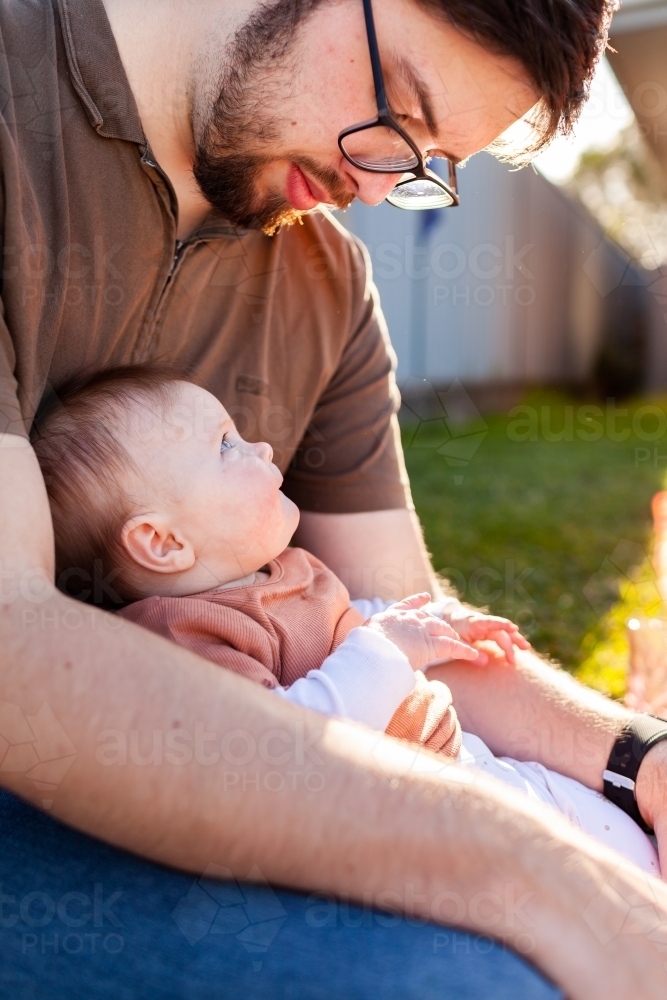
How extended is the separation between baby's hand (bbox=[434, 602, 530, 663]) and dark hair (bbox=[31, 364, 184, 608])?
1.89 ft

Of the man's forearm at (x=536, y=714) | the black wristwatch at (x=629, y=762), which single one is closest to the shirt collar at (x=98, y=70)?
the man's forearm at (x=536, y=714)

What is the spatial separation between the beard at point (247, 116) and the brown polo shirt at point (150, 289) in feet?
0.30

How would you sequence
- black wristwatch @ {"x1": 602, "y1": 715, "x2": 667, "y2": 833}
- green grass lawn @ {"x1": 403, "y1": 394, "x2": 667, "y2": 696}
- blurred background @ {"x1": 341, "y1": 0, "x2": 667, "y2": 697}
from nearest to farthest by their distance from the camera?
black wristwatch @ {"x1": 602, "y1": 715, "x2": 667, "y2": 833} < green grass lawn @ {"x1": 403, "y1": 394, "x2": 667, "y2": 696} < blurred background @ {"x1": 341, "y1": 0, "x2": 667, "y2": 697}

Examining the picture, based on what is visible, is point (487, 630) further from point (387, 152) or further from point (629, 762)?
point (387, 152)

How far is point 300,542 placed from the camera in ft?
6.44

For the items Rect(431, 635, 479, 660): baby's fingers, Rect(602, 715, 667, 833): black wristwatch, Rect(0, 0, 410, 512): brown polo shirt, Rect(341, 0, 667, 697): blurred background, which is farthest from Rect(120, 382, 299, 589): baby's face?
Rect(341, 0, 667, 697): blurred background

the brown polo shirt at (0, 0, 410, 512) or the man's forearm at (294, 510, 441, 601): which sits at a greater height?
the brown polo shirt at (0, 0, 410, 512)

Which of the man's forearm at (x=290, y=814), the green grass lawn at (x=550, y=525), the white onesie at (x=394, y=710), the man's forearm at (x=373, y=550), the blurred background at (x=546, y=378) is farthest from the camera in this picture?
the blurred background at (x=546, y=378)

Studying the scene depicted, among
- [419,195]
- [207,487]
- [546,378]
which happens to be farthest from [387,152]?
[546,378]

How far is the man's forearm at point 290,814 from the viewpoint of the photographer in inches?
36.7

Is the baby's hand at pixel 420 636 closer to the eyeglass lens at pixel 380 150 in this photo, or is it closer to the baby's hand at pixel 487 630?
the baby's hand at pixel 487 630

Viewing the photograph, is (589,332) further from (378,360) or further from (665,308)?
(378,360)

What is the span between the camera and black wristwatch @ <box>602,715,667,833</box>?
1.47 m

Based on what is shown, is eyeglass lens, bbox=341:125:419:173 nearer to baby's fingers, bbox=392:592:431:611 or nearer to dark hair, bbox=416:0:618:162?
dark hair, bbox=416:0:618:162
